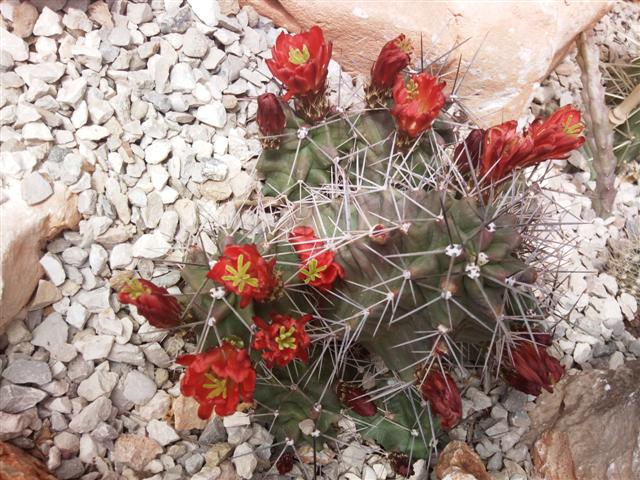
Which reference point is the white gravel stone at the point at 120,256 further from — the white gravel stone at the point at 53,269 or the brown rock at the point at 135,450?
the brown rock at the point at 135,450

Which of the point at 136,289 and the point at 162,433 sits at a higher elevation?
the point at 136,289

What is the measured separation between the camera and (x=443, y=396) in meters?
1.49

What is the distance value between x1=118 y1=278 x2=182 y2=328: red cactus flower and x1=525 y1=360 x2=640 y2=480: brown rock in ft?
3.54

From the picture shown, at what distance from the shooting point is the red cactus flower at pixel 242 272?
130 cm

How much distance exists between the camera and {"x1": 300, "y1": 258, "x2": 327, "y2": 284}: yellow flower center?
4.65ft

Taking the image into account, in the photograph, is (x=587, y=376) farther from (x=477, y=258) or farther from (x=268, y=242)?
(x=268, y=242)

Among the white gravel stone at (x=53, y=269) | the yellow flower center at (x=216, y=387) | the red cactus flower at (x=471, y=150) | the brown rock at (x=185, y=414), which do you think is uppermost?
the red cactus flower at (x=471, y=150)

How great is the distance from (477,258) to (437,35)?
111 cm

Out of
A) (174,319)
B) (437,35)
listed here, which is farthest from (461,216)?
(437,35)

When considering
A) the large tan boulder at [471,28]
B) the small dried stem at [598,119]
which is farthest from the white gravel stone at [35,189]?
the small dried stem at [598,119]

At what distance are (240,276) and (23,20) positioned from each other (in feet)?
3.81

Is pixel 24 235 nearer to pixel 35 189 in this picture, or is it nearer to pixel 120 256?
pixel 35 189

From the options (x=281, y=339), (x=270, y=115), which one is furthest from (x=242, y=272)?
(x=270, y=115)

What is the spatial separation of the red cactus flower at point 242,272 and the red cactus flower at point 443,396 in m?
0.47
